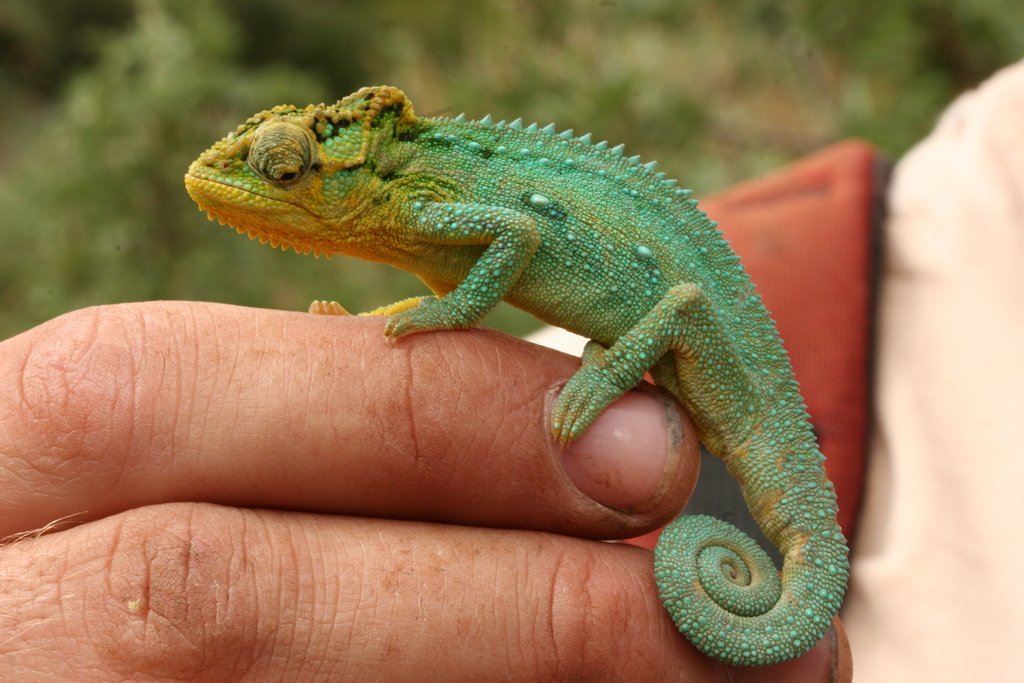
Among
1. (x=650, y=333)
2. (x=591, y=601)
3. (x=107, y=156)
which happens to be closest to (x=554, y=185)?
(x=650, y=333)

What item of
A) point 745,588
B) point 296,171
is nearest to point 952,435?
point 745,588

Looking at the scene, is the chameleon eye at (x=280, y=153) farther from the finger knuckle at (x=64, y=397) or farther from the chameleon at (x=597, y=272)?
the finger knuckle at (x=64, y=397)

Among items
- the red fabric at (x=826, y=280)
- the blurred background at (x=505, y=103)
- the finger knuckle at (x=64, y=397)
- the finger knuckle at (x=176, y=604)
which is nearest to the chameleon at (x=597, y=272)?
the finger knuckle at (x=64, y=397)

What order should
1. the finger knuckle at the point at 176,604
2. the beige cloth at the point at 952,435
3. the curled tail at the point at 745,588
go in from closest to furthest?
the finger knuckle at the point at 176,604 → the curled tail at the point at 745,588 → the beige cloth at the point at 952,435

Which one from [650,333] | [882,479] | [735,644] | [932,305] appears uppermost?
[650,333]

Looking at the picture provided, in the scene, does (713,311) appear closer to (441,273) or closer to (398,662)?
(441,273)

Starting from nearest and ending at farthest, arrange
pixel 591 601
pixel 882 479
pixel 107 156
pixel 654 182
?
pixel 591 601 → pixel 654 182 → pixel 882 479 → pixel 107 156
